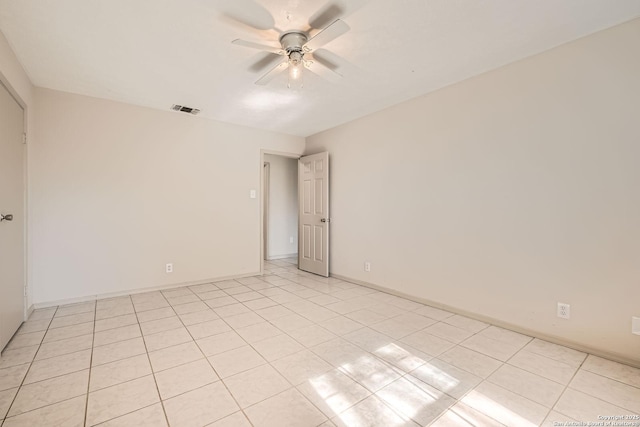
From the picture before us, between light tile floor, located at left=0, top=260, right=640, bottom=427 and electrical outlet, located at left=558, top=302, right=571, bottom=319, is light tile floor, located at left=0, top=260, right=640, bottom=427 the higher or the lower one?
the lower one

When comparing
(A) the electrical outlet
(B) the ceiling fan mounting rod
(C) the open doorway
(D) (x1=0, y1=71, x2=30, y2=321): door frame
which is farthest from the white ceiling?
(C) the open doorway

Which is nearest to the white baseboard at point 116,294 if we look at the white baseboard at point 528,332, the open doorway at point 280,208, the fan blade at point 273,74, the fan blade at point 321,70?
the open doorway at point 280,208

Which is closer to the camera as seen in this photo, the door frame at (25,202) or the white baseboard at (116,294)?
the door frame at (25,202)

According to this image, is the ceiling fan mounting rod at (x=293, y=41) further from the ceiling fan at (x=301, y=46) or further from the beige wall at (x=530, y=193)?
the beige wall at (x=530, y=193)

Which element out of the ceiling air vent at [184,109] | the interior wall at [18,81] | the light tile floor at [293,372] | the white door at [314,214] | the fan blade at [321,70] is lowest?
the light tile floor at [293,372]

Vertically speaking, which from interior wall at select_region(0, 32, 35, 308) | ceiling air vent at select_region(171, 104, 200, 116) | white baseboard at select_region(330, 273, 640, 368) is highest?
ceiling air vent at select_region(171, 104, 200, 116)

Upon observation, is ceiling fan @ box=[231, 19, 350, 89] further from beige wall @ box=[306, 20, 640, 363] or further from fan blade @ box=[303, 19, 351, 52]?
beige wall @ box=[306, 20, 640, 363]

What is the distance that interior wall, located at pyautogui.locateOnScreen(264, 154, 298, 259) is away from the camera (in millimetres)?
6141

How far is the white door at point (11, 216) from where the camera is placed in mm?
2168

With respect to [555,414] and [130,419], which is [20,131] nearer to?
[130,419]

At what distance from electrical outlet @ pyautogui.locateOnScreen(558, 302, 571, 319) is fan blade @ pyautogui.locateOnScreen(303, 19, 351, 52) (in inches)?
105

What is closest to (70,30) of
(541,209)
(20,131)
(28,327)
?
(20,131)

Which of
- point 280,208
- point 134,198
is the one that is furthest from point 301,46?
point 280,208

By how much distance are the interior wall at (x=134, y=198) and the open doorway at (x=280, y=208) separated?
4.97 feet
